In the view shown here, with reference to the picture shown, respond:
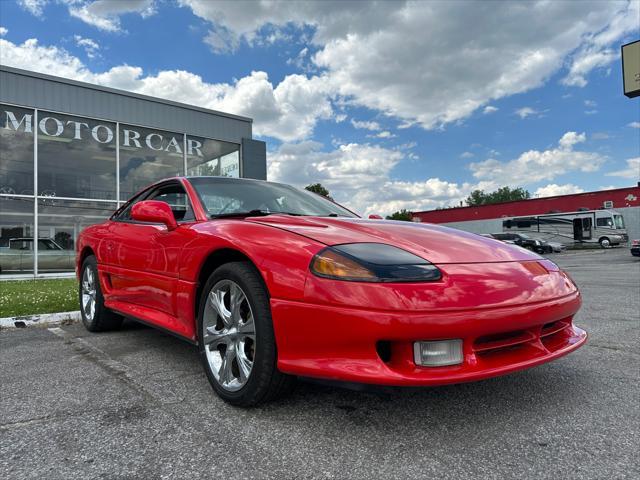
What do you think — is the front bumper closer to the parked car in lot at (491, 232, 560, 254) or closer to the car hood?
the car hood

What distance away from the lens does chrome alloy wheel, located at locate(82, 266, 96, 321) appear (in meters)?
4.09

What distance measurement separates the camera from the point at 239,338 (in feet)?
7.31

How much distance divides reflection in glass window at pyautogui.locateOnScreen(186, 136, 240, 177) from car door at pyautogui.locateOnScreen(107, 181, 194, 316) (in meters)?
10.8

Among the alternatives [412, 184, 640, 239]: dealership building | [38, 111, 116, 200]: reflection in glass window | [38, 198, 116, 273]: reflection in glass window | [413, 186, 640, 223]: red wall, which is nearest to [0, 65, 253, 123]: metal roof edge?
[38, 111, 116, 200]: reflection in glass window

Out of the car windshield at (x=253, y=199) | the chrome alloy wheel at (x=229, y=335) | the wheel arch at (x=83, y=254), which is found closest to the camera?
the chrome alloy wheel at (x=229, y=335)

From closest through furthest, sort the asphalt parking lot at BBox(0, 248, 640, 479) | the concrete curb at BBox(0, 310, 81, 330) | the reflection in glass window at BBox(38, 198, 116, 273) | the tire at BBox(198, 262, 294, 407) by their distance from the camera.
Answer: the asphalt parking lot at BBox(0, 248, 640, 479) → the tire at BBox(198, 262, 294, 407) → the concrete curb at BBox(0, 310, 81, 330) → the reflection in glass window at BBox(38, 198, 116, 273)

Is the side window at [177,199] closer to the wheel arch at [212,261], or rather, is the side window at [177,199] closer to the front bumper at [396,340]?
the wheel arch at [212,261]

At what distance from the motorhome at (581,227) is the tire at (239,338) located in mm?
31355

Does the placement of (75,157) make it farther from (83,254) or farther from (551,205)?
(551,205)

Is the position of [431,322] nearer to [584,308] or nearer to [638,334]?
[638,334]

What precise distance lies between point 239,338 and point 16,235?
12.0 metres

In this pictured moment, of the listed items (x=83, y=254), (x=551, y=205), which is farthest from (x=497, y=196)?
(x=83, y=254)

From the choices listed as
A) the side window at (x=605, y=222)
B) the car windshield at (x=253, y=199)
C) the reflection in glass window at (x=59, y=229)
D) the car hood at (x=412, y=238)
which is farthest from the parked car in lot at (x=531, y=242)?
the car hood at (x=412, y=238)

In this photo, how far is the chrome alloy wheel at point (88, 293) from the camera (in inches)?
161
